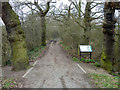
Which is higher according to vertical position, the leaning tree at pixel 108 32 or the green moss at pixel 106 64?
the leaning tree at pixel 108 32

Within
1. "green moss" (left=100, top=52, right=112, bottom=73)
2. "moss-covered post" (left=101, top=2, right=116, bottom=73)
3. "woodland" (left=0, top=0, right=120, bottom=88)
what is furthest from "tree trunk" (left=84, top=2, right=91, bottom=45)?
"green moss" (left=100, top=52, right=112, bottom=73)

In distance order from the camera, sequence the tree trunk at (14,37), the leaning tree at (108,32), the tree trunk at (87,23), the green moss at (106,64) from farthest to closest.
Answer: the tree trunk at (87,23) < the green moss at (106,64) < the leaning tree at (108,32) < the tree trunk at (14,37)

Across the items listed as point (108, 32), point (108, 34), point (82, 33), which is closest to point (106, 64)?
point (108, 34)

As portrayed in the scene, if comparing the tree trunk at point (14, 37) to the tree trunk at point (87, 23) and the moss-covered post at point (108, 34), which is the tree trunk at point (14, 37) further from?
the tree trunk at point (87, 23)

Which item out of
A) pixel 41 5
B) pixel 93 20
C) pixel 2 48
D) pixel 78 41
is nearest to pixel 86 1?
pixel 93 20

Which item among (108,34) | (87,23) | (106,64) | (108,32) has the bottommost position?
(106,64)

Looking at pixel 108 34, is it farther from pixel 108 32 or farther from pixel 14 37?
pixel 14 37

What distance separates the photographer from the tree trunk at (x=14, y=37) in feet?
24.7

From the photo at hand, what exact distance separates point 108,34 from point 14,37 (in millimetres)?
6773

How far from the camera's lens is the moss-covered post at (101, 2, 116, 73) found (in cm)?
820

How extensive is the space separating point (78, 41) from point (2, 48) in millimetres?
8658

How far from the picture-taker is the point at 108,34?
8.52 metres

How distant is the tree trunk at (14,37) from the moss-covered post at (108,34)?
5976 mm

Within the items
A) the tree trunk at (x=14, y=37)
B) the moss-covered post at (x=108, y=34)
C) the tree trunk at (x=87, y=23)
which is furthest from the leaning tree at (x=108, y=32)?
the tree trunk at (x=14, y=37)
